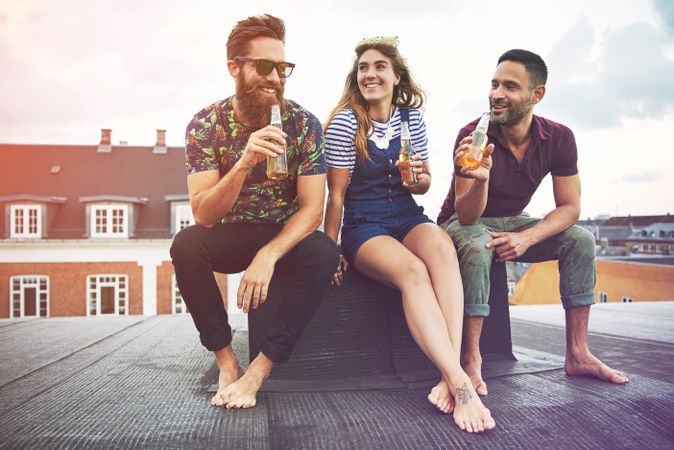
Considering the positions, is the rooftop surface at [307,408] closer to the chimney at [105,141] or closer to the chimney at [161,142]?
the chimney at [161,142]

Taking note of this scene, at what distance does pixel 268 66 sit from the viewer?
2.28 meters

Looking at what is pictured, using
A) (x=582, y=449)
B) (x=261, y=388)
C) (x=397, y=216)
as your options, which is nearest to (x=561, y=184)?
(x=397, y=216)

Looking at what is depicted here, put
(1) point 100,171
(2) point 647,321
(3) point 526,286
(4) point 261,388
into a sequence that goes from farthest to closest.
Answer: (3) point 526,286
(1) point 100,171
(2) point 647,321
(4) point 261,388

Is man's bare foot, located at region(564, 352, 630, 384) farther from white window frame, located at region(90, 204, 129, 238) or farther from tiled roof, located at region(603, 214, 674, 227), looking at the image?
tiled roof, located at region(603, 214, 674, 227)

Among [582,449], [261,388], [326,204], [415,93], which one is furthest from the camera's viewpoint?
[415,93]

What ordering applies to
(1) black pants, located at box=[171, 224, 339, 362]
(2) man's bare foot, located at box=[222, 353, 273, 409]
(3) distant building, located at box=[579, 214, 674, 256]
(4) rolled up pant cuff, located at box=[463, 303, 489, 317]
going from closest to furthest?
1. (2) man's bare foot, located at box=[222, 353, 273, 409]
2. (1) black pants, located at box=[171, 224, 339, 362]
3. (4) rolled up pant cuff, located at box=[463, 303, 489, 317]
4. (3) distant building, located at box=[579, 214, 674, 256]

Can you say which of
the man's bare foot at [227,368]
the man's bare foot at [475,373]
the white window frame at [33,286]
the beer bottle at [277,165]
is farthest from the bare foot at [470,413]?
the white window frame at [33,286]

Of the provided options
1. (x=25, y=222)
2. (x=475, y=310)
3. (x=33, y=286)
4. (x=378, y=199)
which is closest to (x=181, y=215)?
(x=25, y=222)

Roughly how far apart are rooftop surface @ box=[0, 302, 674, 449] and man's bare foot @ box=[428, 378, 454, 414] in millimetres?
44

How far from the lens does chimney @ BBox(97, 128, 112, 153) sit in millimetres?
19719

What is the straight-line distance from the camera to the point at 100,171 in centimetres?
1911

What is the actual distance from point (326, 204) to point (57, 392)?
1.37 metres

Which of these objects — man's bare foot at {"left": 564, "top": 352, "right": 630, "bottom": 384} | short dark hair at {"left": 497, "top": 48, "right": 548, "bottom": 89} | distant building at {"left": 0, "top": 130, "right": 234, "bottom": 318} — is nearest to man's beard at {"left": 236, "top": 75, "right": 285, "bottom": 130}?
short dark hair at {"left": 497, "top": 48, "right": 548, "bottom": 89}

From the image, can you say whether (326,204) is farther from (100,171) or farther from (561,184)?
(100,171)
